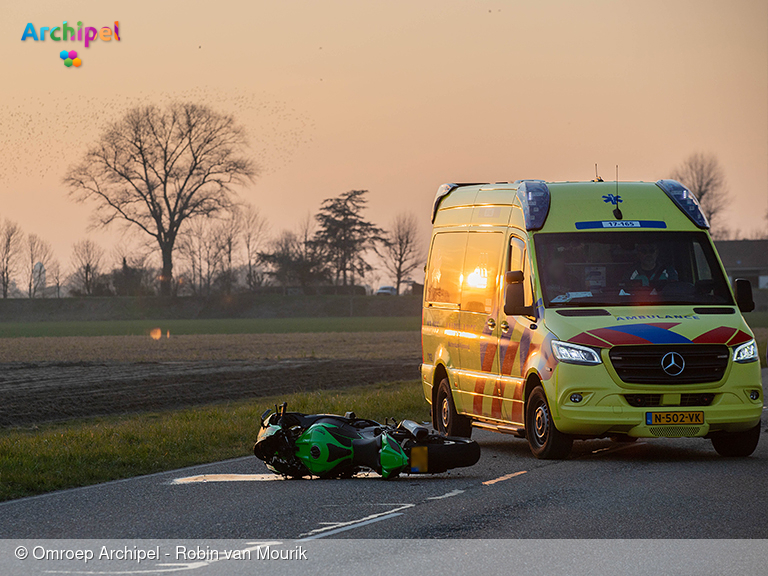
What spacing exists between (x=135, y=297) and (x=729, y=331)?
89.4 m

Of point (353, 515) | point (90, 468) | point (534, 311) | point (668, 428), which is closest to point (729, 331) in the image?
point (668, 428)

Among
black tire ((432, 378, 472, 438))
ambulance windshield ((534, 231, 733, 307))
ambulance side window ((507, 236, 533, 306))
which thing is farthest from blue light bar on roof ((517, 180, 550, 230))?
black tire ((432, 378, 472, 438))

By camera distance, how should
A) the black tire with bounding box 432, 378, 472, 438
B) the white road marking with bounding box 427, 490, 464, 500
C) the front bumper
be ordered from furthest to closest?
the black tire with bounding box 432, 378, 472, 438 → the front bumper → the white road marking with bounding box 427, 490, 464, 500

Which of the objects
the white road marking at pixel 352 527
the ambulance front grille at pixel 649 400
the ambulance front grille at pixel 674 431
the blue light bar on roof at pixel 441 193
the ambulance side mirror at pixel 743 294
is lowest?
the white road marking at pixel 352 527

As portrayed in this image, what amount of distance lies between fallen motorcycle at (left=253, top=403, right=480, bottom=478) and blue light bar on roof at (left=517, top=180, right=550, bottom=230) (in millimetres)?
2984

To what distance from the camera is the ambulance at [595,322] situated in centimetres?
1108

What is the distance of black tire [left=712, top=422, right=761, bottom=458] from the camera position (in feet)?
38.0

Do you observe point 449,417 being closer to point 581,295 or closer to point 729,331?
point 581,295

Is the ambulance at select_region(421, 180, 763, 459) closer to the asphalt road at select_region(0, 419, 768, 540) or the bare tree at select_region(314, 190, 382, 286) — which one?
the asphalt road at select_region(0, 419, 768, 540)

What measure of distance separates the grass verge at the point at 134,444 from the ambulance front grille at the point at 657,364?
3.98 metres

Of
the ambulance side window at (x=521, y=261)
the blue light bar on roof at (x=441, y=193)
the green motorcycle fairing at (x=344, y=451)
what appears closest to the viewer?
the green motorcycle fairing at (x=344, y=451)

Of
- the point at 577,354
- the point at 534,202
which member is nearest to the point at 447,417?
the point at 534,202

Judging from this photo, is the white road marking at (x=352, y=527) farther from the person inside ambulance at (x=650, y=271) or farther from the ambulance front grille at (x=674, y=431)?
the person inside ambulance at (x=650, y=271)

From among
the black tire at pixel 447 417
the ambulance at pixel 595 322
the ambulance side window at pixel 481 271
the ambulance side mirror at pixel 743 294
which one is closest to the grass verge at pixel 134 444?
the black tire at pixel 447 417
